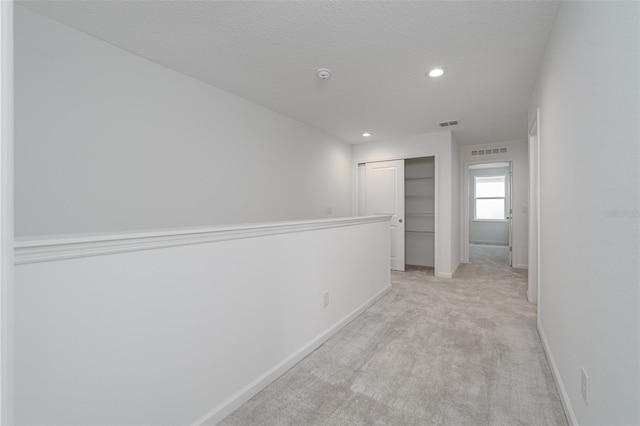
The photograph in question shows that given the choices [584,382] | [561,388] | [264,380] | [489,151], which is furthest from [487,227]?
[264,380]

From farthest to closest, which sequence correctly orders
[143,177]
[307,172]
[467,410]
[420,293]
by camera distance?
1. [307,172]
2. [420,293]
3. [143,177]
4. [467,410]

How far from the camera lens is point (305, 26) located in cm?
199

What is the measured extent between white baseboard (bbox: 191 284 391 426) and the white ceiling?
2397mm

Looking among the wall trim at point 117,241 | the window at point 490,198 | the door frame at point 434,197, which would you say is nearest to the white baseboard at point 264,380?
the wall trim at point 117,241

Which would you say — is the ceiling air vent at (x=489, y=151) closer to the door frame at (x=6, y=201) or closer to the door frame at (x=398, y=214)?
the door frame at (x=398, y=214)

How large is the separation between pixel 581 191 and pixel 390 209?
155 inches

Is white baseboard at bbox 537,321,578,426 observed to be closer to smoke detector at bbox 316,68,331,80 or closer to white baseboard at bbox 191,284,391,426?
white baseboard at bbox 191,284,391,426

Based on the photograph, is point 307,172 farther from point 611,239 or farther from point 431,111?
point 611,239

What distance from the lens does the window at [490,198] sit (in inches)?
336

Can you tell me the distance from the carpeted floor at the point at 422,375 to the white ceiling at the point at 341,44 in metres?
2.46

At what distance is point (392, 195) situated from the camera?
5.30 m

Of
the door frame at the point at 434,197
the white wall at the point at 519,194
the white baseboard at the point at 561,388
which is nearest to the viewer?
the white baseboard at the point at 561,388

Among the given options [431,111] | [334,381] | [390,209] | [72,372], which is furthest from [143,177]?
[390,209]

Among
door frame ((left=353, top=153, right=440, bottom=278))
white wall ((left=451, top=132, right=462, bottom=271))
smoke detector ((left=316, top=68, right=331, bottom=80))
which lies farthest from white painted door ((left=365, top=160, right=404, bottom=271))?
smoke detector ((left=316, top=68, right=331, bottom=80))
